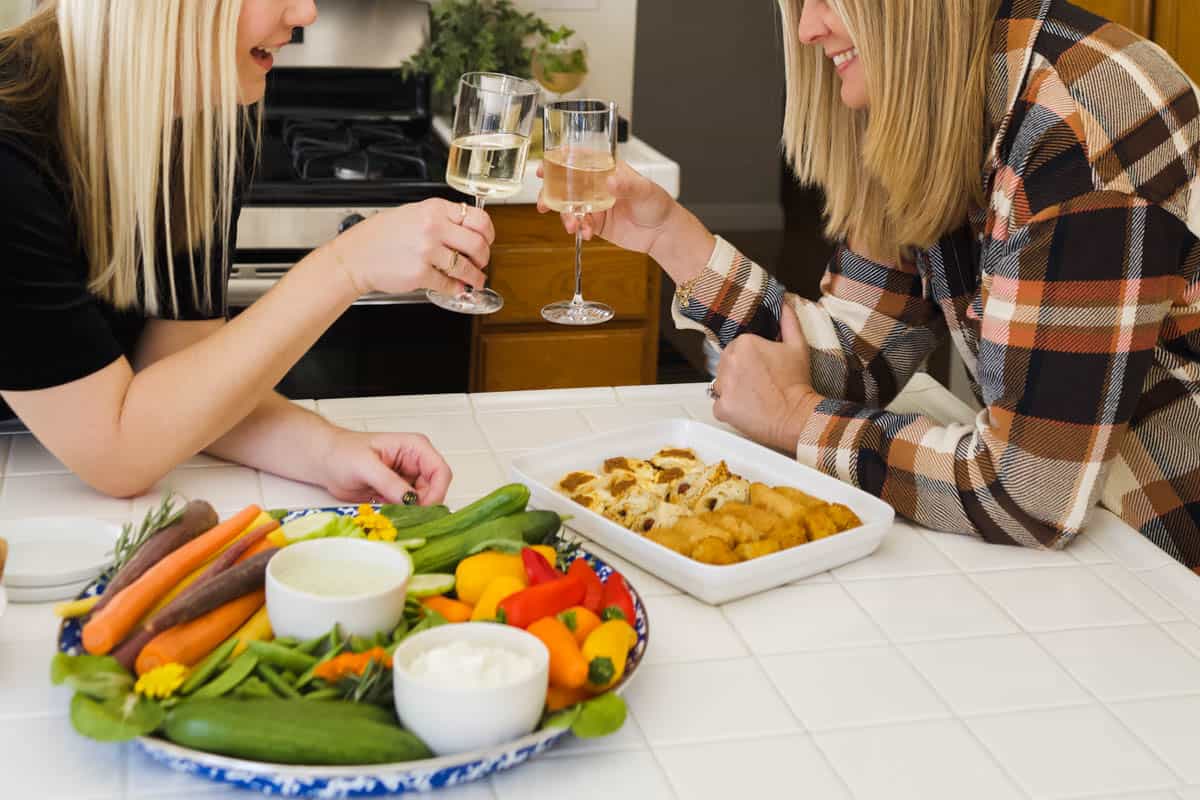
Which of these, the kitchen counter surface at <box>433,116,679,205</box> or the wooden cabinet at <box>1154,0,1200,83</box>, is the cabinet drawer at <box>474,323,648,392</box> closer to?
the kitchen counter surface at <box>433,116,679,205</box>

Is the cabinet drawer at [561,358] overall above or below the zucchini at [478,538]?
below

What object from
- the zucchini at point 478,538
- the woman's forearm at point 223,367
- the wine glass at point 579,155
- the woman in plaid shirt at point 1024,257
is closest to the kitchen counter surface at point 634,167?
the wine glass at point 579,155

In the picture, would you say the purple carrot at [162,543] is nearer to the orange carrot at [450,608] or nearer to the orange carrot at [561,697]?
the orange carrot at [450,608]

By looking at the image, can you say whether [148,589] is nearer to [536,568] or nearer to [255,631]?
[255,631]

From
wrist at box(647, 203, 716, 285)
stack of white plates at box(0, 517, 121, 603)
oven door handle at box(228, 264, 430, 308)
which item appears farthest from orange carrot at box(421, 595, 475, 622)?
oven door handle at box(228, 264, 430, 308)

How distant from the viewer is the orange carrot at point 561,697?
0.94 meters

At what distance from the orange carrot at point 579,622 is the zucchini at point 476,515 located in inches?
7.2

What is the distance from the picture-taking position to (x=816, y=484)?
1434 mm

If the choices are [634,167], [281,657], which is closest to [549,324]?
[634,167]

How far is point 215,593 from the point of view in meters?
0.99

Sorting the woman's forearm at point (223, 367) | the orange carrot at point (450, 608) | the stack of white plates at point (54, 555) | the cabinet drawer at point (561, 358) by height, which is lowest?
the cabinet drawer at point (561, 358)

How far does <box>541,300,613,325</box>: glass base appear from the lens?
165cm

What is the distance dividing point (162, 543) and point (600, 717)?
0.40m

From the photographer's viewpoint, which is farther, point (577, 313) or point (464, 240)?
point (577, 313)
